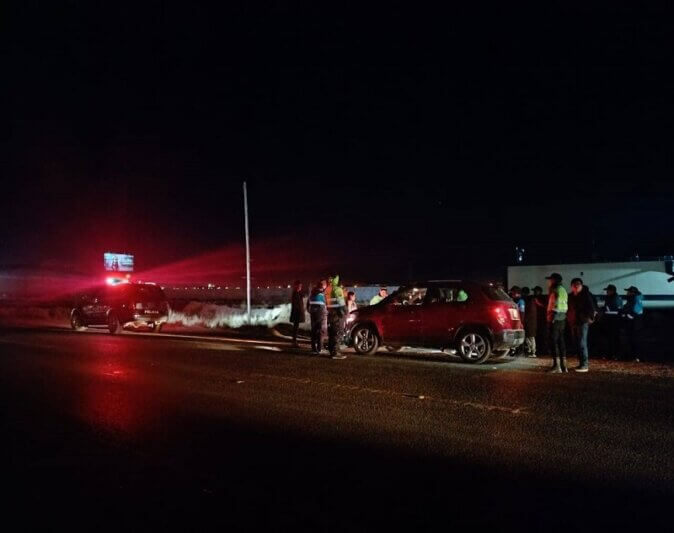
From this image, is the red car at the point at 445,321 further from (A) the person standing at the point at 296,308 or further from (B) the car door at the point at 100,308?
(B) the car door at the point at 100,308

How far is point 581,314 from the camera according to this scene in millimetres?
12031

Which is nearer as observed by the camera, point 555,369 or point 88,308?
point 555,369

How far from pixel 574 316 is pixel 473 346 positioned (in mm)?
2170

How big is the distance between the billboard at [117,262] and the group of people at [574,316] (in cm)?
3710

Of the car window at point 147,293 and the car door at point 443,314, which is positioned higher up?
the car window at point 147,293

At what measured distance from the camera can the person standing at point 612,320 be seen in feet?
45.7

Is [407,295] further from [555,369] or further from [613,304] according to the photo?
[613,304]

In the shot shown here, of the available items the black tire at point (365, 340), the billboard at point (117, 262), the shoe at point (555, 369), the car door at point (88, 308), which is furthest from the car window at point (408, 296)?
the billboard at point (117, 262)

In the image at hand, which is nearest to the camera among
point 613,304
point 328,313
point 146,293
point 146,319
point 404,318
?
point 613,304

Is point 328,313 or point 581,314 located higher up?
point 328,313

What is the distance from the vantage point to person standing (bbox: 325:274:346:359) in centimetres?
1443

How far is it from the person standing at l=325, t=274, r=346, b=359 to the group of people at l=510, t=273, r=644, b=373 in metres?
4.03

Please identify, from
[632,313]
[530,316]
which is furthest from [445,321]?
[632,313]

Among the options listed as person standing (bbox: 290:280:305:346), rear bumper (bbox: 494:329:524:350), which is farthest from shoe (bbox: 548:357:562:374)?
person standing (bbox: 290:280:305:346)
